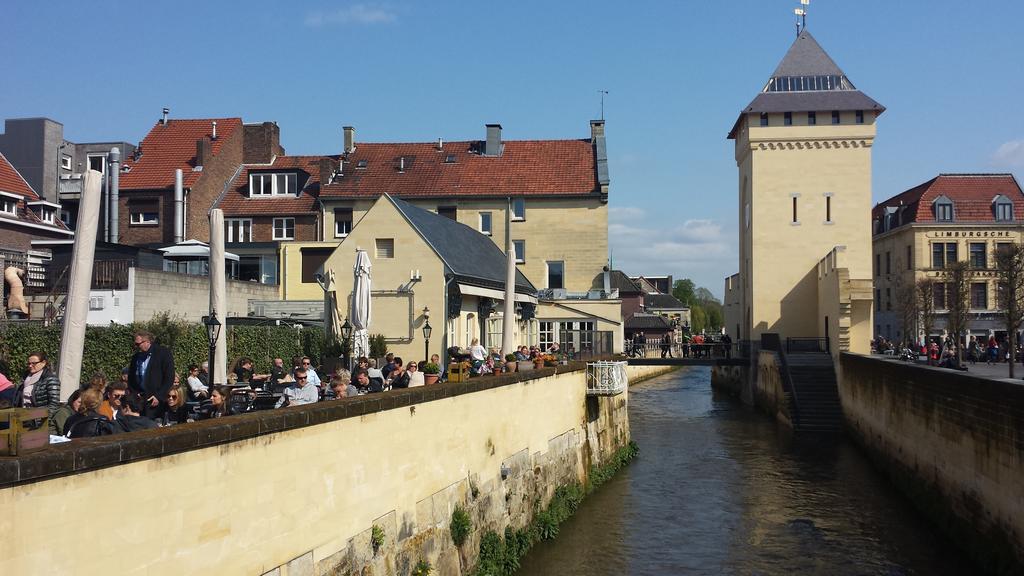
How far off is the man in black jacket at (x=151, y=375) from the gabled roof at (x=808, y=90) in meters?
41.5

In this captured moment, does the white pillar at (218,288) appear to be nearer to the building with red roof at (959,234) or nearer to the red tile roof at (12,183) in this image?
the red tile roof at (12,183)

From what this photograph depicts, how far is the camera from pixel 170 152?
47.5 metres

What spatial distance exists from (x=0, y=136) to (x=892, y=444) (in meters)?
42.0

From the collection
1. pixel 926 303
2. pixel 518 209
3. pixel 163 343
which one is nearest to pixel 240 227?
pixel 518 209

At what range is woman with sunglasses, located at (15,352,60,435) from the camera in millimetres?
9468

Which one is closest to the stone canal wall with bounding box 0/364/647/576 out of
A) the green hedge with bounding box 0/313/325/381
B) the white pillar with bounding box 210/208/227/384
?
the white pillar with bounding box 210/208/227/384

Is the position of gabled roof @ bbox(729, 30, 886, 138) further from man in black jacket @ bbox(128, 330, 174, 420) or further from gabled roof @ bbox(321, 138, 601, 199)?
man in black jacket @ bbox(128, 330, 174, 420)

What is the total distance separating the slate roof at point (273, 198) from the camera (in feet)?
152

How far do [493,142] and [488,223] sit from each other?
5.44 metres

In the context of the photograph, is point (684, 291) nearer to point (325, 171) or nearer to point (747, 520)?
point (325, 171)

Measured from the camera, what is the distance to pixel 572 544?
17344 mm

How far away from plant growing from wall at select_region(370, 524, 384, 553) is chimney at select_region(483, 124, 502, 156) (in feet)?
132

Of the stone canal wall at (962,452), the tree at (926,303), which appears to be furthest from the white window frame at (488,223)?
the stone canal wall at (962,452)

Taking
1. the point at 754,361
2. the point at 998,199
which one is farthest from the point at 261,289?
the point at 998,199
